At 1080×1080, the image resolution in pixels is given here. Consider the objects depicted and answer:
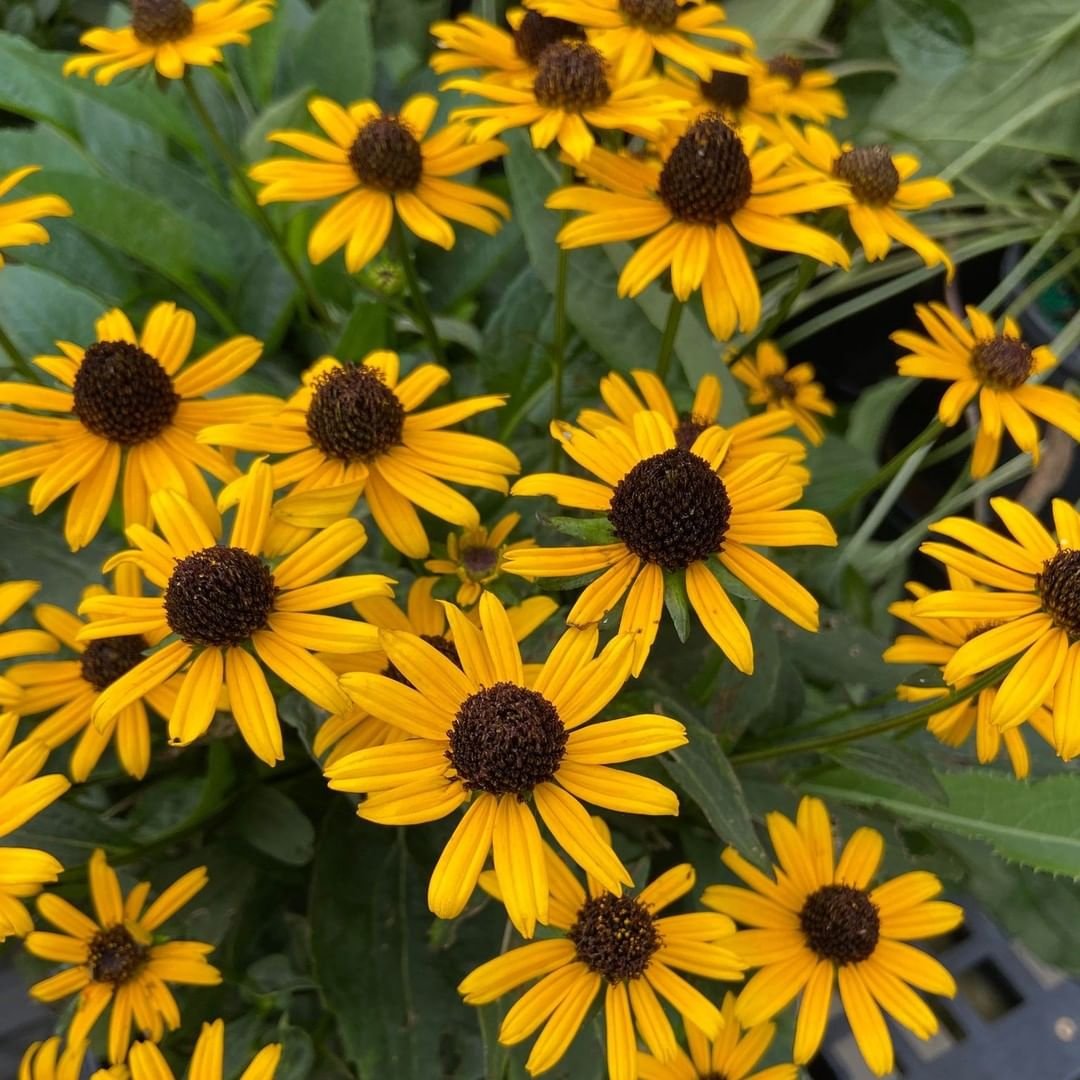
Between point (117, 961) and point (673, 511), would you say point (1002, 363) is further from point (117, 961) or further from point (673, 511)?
point (117, 961)

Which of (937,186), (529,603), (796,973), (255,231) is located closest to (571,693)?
(529,603)

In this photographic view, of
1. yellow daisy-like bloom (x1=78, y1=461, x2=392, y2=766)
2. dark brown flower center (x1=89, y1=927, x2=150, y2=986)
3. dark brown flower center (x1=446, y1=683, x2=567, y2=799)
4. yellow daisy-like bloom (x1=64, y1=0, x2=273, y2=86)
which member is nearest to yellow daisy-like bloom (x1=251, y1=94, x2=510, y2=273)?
yellow daisy-like bloom (x1=64, y1=0, x2=273, y2=86)

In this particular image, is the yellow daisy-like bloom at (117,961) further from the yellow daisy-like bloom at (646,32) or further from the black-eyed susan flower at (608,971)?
the yellow daisy-like bloom at (646,32)

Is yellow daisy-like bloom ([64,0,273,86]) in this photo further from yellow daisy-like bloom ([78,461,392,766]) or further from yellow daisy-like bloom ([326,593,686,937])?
yellow daisy-like bloom ([326,593,686,937])

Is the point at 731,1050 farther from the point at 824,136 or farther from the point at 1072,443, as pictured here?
the point at 1072,443

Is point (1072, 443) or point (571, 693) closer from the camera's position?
point (571, 693)

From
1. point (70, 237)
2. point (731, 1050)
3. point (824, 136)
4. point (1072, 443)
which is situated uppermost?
point (824, 136)
